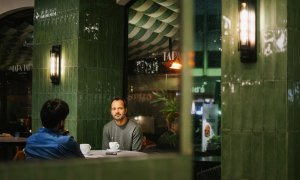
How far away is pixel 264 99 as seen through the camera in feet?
15.5

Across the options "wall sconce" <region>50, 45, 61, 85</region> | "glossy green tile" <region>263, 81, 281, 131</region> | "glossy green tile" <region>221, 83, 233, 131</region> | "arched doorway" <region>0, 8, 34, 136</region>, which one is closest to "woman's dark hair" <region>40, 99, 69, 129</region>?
"glossy green tile" <region>221, 83, 233, 131</region>

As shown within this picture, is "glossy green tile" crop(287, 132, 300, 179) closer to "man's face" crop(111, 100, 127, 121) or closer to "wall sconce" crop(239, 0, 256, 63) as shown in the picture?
"wall sconce" crop(239, 0, 256, 63)

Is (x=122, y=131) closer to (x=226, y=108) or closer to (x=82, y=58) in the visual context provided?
(x=82, y=58)

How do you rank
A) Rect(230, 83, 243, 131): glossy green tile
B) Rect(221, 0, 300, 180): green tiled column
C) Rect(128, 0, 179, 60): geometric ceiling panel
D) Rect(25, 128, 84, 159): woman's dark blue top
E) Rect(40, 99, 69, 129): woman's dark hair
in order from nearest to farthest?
Rect(25, 128, 84, 159): woman's dark blue top
Rect(40, 99, 69, 129): woman's dark hair
Rect(221, 0, 300, 180): green tiled column
Rect(230, 83, 243, 131): glossy green tile
Rect(128, 0, 179, 60): geometric ceiling panel

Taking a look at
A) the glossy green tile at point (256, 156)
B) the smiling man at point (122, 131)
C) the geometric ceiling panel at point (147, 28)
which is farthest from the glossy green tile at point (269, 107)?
the geometric ceiling panel at point (147, 28)

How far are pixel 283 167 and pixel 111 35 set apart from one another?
14.3ft

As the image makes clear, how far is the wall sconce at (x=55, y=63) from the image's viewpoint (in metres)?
7.65

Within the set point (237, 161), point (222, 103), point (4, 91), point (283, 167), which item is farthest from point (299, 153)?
point (4, 91)

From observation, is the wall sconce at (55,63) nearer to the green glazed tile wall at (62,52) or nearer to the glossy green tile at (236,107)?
the green glazed tile wall at (62,52)

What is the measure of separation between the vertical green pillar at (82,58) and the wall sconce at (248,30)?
3461 millimetres

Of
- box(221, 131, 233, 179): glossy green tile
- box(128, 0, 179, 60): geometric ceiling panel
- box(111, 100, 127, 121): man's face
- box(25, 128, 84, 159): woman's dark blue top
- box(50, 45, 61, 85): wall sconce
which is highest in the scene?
box(128, 0, 179, 60): geometric ceiling panel

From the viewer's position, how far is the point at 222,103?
501cm

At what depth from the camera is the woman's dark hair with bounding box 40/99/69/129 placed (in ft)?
12.9

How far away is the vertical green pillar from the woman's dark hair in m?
3.34
